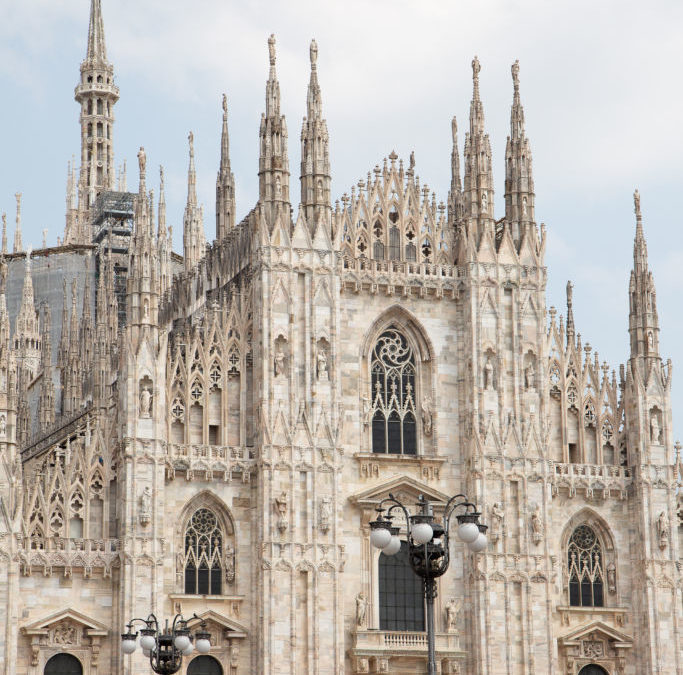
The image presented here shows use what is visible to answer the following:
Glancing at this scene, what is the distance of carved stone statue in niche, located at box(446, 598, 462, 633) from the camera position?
160 feet

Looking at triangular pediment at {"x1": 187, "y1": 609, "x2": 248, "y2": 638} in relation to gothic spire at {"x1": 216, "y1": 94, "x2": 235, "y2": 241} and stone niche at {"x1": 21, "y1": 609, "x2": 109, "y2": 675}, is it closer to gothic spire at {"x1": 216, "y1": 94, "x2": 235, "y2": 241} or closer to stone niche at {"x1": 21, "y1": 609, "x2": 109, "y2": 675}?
stone niche at {"x1": 21, "y1": 609, "x2": 109, "y2": 675}

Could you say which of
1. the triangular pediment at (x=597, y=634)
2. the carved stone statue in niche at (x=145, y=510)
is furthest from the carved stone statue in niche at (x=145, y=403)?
the triangular pediment at (x=597, y=634)

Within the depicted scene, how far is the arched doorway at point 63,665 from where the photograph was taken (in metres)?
45.8

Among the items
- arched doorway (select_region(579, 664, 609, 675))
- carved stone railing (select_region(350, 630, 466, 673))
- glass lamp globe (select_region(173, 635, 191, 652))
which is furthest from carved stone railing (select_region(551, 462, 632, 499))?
glass lamp globe (select_region(173, 635, 191, 652))

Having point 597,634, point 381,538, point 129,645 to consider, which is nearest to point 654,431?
point 597,634

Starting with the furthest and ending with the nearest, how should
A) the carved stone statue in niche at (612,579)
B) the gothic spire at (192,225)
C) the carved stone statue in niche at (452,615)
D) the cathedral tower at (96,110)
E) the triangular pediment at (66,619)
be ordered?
the cathedral tower at (96,110) → the gothic spire at (192,225) → the carved stone statue in niche at (612,579) → the carved stone statue in niche at (452,615) → the triangular pediment at (66,619)

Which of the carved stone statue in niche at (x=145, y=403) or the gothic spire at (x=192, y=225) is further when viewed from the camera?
the gothic spire at (x=192, y=225)

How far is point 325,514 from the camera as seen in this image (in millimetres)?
47906

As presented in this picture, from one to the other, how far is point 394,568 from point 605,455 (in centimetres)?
803

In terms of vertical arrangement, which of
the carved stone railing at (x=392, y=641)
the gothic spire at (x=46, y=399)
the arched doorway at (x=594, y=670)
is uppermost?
the gothic spire at (x=46, y=399)

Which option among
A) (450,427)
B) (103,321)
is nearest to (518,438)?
(450,427)

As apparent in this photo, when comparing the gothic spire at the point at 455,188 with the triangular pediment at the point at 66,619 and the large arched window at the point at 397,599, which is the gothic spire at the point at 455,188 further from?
the triangular pediment at the point at 66,619

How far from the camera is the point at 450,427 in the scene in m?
50.5

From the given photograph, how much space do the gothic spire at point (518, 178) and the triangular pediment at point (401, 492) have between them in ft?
28.0
